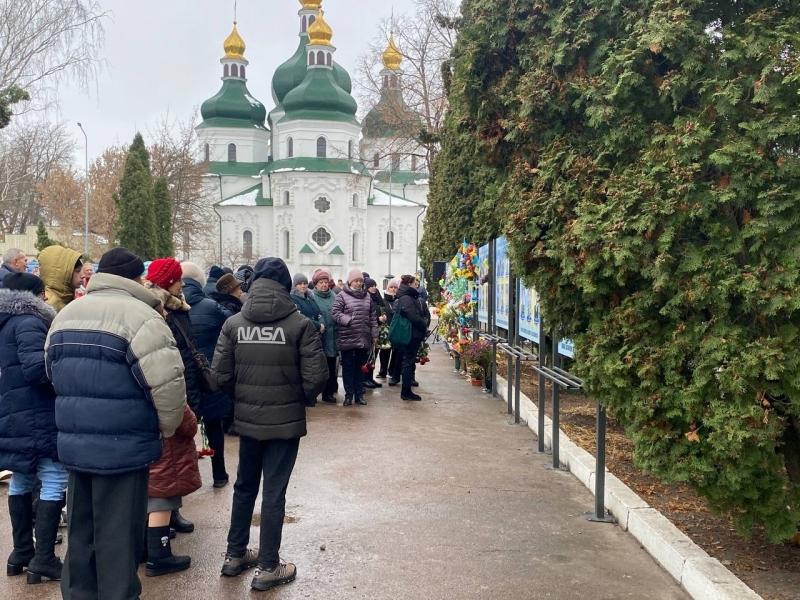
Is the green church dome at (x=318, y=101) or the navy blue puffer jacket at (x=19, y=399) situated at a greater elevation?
the green church dome at (x=318, y=101)

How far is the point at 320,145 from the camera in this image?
64.8 m

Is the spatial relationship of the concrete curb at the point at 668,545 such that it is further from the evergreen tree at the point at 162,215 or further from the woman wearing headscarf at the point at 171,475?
the evergreen tree at the point at 162,215

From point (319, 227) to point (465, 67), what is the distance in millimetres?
60333

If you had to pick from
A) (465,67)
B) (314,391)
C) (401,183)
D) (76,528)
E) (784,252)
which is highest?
(401,183)

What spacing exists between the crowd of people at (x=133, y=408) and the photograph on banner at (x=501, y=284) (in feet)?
15.5

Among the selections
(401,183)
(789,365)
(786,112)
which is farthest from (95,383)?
(401,183)

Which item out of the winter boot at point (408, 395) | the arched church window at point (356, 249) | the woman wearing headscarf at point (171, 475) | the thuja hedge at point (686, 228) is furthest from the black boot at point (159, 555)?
the arched church window at point (356, 249)

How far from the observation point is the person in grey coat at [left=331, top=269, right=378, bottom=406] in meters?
10.9

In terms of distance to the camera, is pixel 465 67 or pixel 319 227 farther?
pixel 319 227

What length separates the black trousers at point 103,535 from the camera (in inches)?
152

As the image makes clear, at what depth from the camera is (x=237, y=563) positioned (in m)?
4.80

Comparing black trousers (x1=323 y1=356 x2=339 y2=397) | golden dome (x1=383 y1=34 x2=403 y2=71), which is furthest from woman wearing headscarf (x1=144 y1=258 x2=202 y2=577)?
golden dome (x1=383 y1=34 x2=403 y2=71)

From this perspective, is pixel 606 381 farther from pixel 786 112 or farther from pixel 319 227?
pixel 319 227

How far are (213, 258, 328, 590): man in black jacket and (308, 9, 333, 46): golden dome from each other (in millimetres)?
64399
